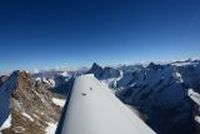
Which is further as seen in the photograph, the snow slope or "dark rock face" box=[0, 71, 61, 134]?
"dark rock face" box=[0, 71, 61, 134]

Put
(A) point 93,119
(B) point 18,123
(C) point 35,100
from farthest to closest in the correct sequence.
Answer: (C) point 35,100 → (B) point 18,123 → (A) point 93,119

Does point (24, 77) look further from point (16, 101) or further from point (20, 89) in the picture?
point (16, 101)

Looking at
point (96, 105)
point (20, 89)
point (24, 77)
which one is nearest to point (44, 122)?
point (20, 89)

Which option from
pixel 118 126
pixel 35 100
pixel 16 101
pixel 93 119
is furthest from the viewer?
pixel 35 100

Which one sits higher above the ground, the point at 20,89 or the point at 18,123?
the point at 20,89

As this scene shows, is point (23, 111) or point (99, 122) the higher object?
point (99, 122)

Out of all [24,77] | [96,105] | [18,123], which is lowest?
[18,123]

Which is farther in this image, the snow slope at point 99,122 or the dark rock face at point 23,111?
Answer: the dark rock face at point 23,111

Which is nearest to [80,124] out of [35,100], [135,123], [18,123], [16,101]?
[135,123]

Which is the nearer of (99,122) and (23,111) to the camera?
(99,122)

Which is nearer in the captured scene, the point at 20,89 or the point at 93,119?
the point at 93,119
